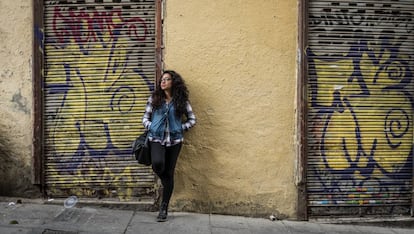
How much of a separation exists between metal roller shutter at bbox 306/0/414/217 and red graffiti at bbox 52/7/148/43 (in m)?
2.37

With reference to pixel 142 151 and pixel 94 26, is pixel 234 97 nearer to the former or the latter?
pixel 142 151

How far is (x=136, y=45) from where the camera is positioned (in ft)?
19.4

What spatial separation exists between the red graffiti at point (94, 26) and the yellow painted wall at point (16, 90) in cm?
42

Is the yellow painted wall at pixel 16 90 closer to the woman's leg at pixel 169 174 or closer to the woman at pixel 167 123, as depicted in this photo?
the woman at pixel 167 123

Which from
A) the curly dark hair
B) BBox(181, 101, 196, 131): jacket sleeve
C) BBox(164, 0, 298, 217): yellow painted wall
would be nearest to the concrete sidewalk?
BBox(164, 0, 298, 217): yellow painted wall

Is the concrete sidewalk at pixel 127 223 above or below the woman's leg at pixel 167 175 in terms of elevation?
below

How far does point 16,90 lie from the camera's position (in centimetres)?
590

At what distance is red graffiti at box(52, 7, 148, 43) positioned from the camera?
5.90 metres

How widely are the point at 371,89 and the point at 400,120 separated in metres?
0.60

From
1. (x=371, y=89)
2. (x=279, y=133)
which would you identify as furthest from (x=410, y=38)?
(x=279, y=133)

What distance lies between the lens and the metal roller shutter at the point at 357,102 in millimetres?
5871

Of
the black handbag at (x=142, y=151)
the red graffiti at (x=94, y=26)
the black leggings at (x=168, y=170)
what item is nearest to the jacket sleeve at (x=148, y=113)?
the black handbag at (x=142, y=151)

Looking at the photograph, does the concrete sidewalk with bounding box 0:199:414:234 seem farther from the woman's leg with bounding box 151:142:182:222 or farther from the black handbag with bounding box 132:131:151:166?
the black handbag with bounding box 132:131:151:166

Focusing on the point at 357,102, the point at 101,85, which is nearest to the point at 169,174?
the point at 101,85
